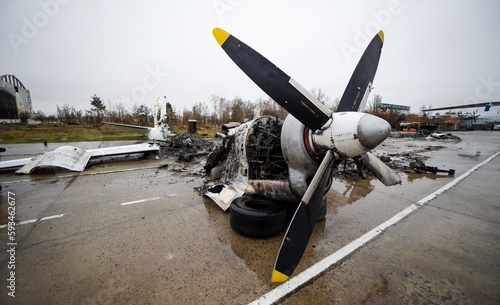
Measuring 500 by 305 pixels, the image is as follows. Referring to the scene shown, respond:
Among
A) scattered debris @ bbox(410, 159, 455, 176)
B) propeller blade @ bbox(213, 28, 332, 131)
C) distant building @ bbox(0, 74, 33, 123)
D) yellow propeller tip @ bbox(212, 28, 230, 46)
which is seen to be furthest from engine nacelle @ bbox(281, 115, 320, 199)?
distant building @ bbox(0, 74, 33, 123)

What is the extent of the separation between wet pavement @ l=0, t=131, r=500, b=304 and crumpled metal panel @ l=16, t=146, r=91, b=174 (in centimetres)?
150

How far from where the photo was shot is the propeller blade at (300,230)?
251 cm

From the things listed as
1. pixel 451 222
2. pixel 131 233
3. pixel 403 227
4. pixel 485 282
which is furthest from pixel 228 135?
pixel 451 222

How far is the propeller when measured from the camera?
2.65 metres

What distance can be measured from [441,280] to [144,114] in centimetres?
5273

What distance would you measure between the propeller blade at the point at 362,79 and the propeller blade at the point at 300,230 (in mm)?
1422

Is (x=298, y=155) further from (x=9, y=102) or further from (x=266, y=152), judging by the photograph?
(x=9, y=102)

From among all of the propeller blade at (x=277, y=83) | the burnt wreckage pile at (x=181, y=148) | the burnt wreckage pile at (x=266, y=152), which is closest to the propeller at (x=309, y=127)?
the propeller blade at (x=277, y=83)

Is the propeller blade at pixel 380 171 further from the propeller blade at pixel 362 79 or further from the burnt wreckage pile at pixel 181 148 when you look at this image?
the burnt wreckage pile at pixel 181 148

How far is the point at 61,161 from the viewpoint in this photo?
780 centimetres

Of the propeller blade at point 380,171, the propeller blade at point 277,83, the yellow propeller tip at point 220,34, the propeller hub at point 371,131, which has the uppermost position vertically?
the yellow propeller tip at point 220,34

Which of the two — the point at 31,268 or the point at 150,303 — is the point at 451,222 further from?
the point at 31,268

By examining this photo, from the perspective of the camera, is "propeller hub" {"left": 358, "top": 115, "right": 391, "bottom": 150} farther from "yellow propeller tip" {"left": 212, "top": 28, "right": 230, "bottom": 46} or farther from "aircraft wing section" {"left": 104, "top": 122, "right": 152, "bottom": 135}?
"aircraft wing section" {"left": 104, "top": 122, "right": 152, "bottom": 135}

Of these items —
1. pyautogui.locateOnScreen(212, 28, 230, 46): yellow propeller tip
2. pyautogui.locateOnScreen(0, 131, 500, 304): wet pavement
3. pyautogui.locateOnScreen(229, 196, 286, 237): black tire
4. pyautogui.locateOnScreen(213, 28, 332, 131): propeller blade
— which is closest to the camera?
pyautogui.locateOnScreen(0, 131, 500, 304): wet pavement
